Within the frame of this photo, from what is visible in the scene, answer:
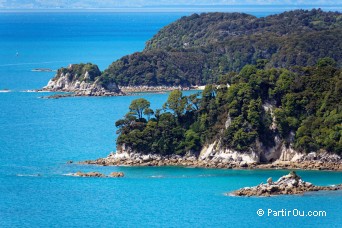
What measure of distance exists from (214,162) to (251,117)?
4129 mm

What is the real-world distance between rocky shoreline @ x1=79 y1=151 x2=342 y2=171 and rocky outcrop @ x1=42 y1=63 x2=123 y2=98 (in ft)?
146

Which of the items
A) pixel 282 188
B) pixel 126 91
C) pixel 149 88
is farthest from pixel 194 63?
pixel 282 188

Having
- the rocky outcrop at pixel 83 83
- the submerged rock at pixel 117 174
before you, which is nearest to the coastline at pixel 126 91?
the rocky outcrop at pixel 83 83

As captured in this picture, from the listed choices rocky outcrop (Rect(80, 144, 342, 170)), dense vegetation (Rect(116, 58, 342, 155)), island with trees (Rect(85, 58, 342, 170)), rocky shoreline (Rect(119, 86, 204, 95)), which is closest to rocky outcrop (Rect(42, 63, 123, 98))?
rocky shoreline (Rect(119, 86, 204, 95))

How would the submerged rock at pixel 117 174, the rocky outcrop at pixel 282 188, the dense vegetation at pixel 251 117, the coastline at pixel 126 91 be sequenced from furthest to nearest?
1. the coastline at pixel 126 91
2. the dense vegetation at pixel 251 117
3. the submerged rock at pixel 117 174
4. the rocky outcrop at pixel 282 188

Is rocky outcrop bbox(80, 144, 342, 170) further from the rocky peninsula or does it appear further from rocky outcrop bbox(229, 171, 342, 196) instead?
rocky outcrop bbox(229, 171, 342, 196)

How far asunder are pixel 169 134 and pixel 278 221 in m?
20.6

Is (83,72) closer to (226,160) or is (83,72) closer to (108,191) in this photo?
(226,160)

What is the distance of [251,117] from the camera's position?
79.4 m

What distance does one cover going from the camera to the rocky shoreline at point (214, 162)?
76188 millimetres

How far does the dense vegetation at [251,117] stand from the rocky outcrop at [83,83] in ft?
131

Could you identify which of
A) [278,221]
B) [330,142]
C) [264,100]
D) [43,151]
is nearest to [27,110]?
[43,151]

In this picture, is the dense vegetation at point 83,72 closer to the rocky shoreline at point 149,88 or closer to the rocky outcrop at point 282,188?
the rocky shoreline at point 149,88

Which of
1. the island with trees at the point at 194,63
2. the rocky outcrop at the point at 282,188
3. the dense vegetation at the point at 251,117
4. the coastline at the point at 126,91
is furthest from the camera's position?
the island with trees at the point at 194,63
